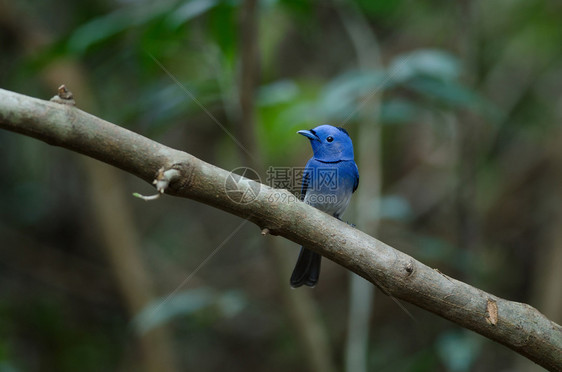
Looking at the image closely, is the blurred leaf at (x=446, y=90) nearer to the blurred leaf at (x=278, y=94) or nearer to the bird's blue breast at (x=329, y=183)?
the blurred leaf at (x=278, y=94)

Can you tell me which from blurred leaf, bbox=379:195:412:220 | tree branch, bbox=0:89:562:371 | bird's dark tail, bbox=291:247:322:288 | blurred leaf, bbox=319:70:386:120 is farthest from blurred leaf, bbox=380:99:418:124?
tree branch, bbox=0:89:562:371

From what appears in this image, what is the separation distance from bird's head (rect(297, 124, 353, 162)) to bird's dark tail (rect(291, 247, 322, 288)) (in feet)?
1.46

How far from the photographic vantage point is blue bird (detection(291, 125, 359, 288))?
6.79ft

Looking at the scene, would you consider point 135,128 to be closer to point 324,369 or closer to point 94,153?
point 324,369

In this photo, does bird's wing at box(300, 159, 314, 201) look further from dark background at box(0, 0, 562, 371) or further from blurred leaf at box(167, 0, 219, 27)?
dark background at box(0, 0, 562, 371)

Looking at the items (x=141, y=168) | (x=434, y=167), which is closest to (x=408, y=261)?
(x=141, y=168)

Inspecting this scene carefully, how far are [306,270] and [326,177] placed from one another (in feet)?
1.40

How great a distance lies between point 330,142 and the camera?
6.84ft

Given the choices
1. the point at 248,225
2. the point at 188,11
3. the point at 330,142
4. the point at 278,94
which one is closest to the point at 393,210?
the point at 278,94

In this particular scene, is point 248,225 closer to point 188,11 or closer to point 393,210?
point 393,210

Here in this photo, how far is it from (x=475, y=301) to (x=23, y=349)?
4615 mm

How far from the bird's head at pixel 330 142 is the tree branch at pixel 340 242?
51cm

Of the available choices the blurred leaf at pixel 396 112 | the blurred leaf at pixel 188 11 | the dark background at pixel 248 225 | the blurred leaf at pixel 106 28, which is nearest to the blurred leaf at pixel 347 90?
the blurred leaf at pixel 396 112

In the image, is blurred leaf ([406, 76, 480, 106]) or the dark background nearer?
blurred leaf ([406, 76, 480, 106])
